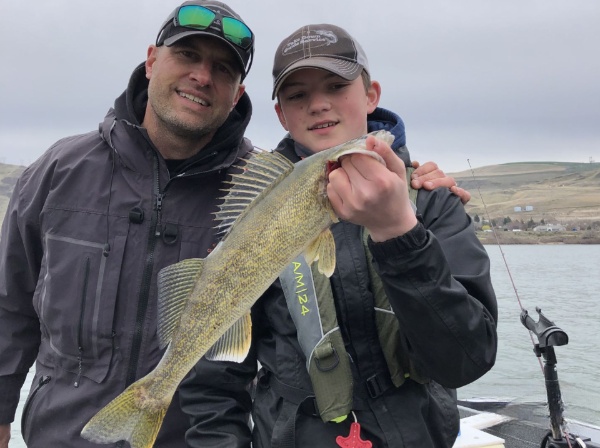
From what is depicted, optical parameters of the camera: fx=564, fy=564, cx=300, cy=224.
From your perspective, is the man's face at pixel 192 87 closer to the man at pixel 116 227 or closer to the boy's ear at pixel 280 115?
the man at pixel 116 227

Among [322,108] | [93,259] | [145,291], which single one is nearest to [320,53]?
[322,108]

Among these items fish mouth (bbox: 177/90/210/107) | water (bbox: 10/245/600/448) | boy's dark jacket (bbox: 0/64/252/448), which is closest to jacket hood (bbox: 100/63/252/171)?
boy's dark jacket (bbox: 0/64/252/448)

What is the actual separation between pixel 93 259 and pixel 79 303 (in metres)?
0.29

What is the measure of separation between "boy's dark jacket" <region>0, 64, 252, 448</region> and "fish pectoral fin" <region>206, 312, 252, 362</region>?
1.96 ft

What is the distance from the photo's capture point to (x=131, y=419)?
106 inches

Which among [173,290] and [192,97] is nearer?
[173,290]

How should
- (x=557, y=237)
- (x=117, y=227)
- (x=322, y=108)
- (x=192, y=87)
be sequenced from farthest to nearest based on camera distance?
(x=557, y=237) < (x=192, y=87) < (x=117, y=227) < (x=322, y=108)

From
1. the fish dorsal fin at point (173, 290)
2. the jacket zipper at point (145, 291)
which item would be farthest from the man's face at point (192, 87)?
the fish dorsal fin at point (173, 290)

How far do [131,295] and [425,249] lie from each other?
1980mm

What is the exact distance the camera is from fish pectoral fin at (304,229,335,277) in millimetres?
2617

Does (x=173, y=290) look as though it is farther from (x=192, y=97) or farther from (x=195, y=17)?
(x=195, y=17)

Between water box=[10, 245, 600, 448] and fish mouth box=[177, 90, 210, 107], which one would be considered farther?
water box=[10, 245, 600, 448]

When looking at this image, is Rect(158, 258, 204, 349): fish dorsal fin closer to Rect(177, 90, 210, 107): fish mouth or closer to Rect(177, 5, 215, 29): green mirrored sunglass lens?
Rect(177, 90, 210, 107): fish mouth

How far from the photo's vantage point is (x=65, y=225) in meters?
3.72
